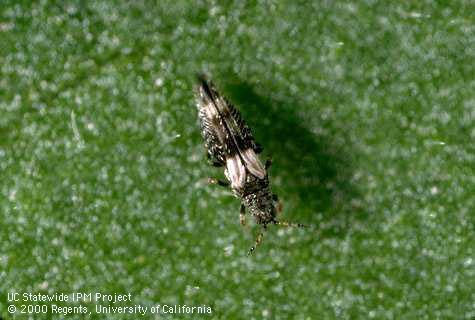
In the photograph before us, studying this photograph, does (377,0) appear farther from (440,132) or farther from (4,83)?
(4,83)

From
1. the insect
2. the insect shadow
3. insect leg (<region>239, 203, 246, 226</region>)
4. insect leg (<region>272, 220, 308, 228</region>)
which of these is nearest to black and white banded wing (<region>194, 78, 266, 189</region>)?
the insect

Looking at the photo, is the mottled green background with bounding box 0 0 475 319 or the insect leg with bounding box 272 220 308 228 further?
the insect leg with bounding box 272 220 308 228

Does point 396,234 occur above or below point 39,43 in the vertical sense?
below

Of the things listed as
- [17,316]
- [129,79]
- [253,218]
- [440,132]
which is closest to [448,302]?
[440,132]

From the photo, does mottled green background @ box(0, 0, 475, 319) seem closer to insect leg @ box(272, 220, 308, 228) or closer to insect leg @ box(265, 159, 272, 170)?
insect leg @ box(272, 220, 308, 228)

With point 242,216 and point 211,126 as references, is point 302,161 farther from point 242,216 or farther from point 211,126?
point 211,126

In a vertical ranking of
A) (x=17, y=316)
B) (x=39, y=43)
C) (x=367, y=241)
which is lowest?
(x=17, y=316)
